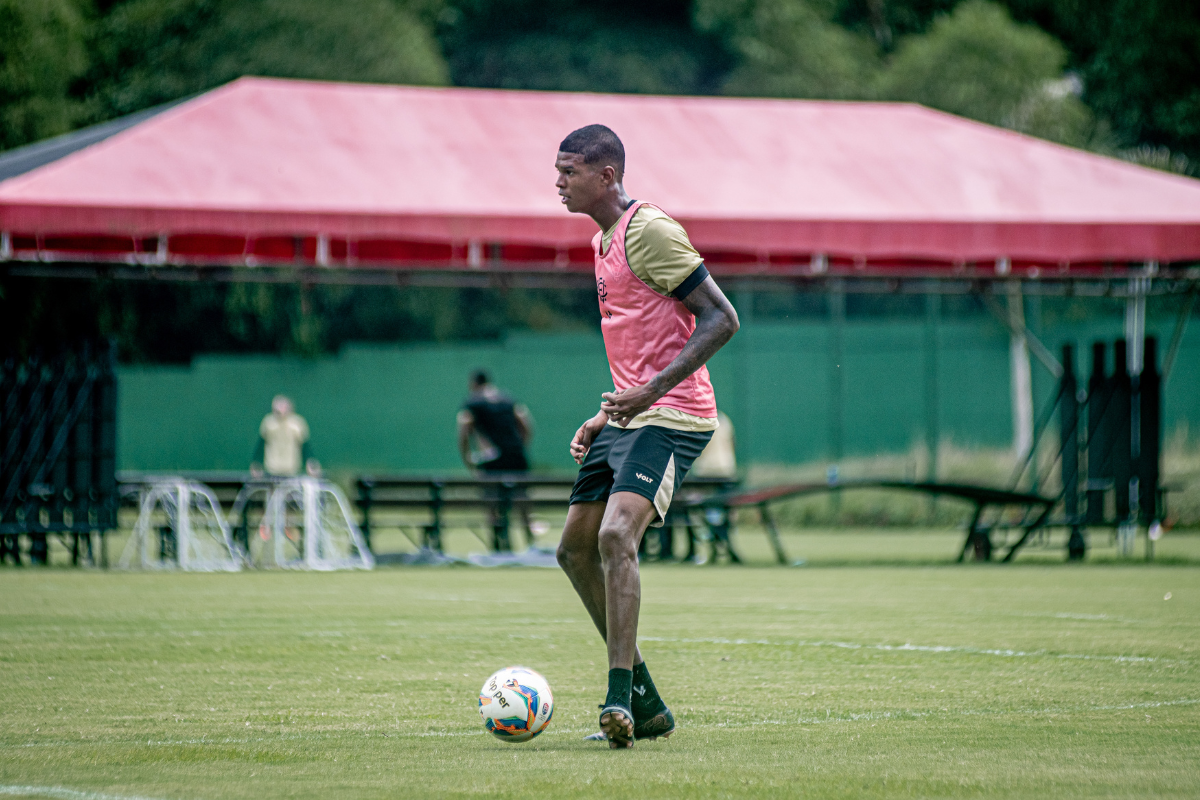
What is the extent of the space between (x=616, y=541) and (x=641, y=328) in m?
0.77

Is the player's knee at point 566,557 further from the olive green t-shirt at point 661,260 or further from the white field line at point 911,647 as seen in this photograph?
the white field line at point 911,647

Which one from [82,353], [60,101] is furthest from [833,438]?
[82,353]

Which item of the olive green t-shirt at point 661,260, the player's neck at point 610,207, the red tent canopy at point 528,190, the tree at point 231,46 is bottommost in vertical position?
the olive green t-shirt at point 661,260

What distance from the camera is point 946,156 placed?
17.8m

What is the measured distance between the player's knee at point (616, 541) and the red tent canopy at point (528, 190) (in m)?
10.3

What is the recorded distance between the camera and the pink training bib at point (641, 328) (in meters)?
5.59

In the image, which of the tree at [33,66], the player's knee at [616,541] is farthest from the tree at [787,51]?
the player's knee at [616,541]

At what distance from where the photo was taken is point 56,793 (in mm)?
4316

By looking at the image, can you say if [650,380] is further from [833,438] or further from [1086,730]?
[833,438]

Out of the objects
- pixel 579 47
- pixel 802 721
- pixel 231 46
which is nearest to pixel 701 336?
pixel 802 721

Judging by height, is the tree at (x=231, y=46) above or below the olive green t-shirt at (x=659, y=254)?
above

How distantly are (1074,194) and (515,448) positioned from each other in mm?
6463

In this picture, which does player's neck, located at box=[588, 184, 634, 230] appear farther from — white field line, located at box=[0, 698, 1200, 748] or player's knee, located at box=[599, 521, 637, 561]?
white field line, located at box=[0, 698, 1200, 748]

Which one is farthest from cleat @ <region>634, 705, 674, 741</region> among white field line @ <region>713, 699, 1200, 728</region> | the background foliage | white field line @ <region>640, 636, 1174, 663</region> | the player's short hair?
the background foliage
